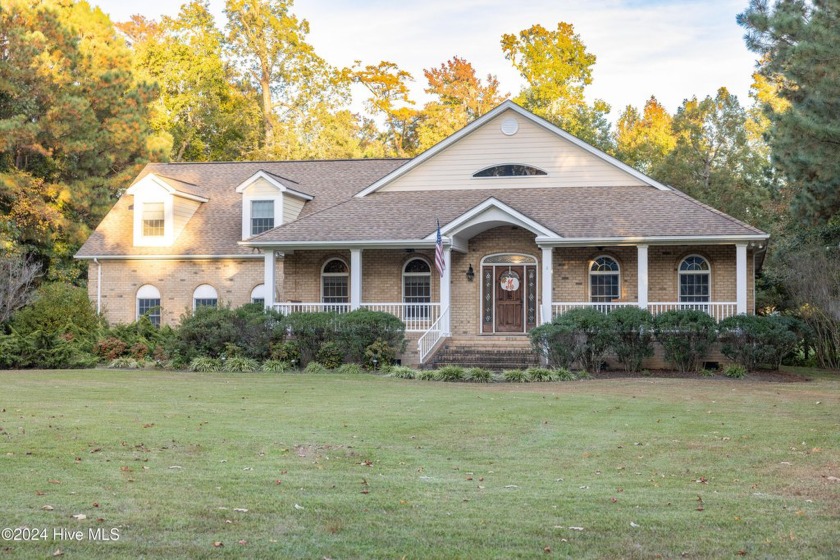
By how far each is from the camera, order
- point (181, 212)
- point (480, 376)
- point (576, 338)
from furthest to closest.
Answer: point (181, 212), point (576, 338), point (480, 376)

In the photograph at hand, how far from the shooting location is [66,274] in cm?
3491

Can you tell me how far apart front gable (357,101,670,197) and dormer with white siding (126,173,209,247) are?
8.43m

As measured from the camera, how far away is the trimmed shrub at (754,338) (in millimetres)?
21703

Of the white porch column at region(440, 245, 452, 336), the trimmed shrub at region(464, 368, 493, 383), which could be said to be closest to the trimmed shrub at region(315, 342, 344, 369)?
the white porch column at region(440, 245, 452, 336)

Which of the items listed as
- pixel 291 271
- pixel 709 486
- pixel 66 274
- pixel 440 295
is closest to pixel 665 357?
pixel 440 295

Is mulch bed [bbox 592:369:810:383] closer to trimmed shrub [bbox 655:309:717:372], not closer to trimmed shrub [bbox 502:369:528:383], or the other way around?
trimmed shrub [bbox 655:309:717:372]

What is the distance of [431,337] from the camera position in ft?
79.6

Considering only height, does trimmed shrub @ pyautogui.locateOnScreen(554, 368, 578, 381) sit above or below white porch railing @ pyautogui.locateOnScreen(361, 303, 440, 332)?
below

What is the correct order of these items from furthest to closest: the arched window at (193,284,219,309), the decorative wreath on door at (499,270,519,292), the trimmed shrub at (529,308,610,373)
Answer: the arched window at (193,284,219,309), the decorative wreath on door at (499,270,519,292), the trimmed shrub at (529,308,610,373)

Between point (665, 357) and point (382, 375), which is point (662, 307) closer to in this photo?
point (665, 357)

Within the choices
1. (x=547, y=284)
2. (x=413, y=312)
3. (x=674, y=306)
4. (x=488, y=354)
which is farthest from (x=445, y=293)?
(x=674, y=306)

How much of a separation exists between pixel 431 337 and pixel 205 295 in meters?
8.82

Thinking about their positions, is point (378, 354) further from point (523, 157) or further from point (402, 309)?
point (523, 157)

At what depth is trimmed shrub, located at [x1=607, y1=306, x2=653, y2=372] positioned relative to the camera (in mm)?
22016
